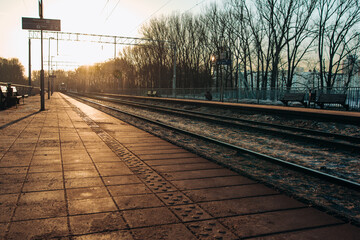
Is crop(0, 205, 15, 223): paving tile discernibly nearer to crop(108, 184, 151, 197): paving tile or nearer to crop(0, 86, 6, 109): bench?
crop(108, 184, 151, 197): paving tile

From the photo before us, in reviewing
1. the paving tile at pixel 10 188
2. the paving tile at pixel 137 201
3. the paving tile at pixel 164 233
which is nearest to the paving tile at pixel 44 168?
the paving tile at pixel 10 188

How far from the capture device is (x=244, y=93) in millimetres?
30656

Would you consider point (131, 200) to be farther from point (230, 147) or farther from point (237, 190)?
point (230, 147)

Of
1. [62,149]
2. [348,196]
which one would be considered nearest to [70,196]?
[62,149]

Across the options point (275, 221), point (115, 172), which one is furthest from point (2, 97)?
point (275, 221)

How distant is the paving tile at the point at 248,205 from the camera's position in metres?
3.31

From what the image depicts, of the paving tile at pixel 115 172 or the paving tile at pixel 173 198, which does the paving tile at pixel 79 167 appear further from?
the paving tile at pixel 173 198

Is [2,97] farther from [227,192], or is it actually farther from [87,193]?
[227,192]

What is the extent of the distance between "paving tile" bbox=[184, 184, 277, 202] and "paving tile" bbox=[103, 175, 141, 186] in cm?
89

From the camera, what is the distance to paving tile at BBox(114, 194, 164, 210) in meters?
3.40

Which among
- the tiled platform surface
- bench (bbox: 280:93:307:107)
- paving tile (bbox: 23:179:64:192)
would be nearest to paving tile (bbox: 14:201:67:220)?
the tiled platform surface

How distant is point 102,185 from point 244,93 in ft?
91.3

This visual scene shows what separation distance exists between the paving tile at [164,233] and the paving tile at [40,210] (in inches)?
36.4

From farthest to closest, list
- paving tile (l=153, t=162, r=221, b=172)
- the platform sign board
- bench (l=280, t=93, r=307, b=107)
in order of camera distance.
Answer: bench (l=280, t=93, r=307, b=107), the platform sign board, paving tile (l=153, t=162, r=221, b=172)
